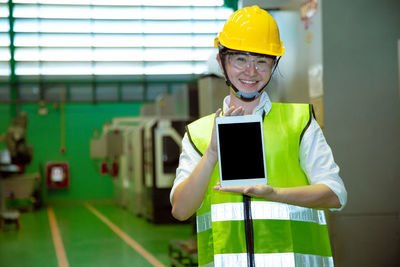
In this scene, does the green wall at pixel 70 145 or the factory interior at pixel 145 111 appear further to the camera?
the green wall at pixel 70 145

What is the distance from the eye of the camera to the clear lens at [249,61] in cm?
196

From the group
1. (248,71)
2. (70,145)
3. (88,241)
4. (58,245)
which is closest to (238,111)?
(248,71)

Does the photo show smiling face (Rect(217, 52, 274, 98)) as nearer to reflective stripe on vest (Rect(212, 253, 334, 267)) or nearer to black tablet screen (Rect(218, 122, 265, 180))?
black tablet screen (Rect(218, 122, 265, 180))

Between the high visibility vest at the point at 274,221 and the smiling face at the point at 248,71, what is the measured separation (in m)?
0.13

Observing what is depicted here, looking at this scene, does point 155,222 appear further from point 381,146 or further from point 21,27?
point 21,27

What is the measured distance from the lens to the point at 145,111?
14.0m

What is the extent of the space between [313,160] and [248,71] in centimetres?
38

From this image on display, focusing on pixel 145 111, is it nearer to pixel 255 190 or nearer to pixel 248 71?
pixel 248 71

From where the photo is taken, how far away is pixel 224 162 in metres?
1.75

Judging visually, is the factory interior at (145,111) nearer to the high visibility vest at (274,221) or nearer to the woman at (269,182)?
the woman at (269,182)

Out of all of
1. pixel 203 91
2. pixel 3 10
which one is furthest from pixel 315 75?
pixel 3 10

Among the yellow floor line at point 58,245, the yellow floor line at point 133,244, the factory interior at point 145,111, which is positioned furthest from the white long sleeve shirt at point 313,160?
the yellow floor line at point 58,245

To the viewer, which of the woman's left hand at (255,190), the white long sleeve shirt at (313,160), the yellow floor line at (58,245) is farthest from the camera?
the yellow floor line at (58,245)

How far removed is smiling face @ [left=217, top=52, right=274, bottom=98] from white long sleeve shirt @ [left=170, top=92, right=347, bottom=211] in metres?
0.08
